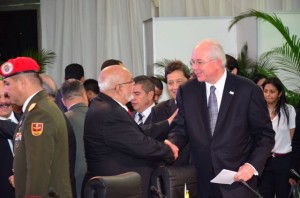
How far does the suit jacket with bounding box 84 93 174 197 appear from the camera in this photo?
16.1 ft

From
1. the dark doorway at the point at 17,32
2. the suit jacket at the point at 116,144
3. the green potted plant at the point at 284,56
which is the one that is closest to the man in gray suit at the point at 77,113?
the suit jacket at the point at 116,144

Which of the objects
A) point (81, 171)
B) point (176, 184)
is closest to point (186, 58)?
point (81, 171)

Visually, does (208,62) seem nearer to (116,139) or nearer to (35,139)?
(116,139)

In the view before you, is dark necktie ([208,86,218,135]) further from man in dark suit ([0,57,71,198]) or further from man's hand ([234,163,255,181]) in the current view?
man in dark suit ([0,57,71,198])

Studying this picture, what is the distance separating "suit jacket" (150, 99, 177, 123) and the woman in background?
1.62 metres

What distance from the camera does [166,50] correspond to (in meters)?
9.63

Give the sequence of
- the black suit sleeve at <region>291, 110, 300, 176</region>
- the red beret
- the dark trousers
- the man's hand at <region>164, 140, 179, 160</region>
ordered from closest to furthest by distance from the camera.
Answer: the red beret, the man's hand at <region>164, 140, 179, 160</region>, the black suit sleeve at <region>291, 110, 300, 176</region>, the dark trousers

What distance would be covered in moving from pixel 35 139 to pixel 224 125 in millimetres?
1355

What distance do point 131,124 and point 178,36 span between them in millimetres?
4793

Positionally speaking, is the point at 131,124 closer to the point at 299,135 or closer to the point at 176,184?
the point at 176,184

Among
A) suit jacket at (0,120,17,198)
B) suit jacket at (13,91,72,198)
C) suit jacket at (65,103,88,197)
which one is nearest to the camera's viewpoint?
suit jacket at (13,91,72,198)

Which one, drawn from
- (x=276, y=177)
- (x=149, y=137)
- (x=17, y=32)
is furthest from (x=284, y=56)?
(x=17, y=32)

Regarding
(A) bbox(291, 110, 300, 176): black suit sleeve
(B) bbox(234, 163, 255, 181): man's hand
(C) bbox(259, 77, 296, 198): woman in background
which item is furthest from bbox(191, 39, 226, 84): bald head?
(C) bbox(259, 77, 296, 198): woman in background

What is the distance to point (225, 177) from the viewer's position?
473cm
